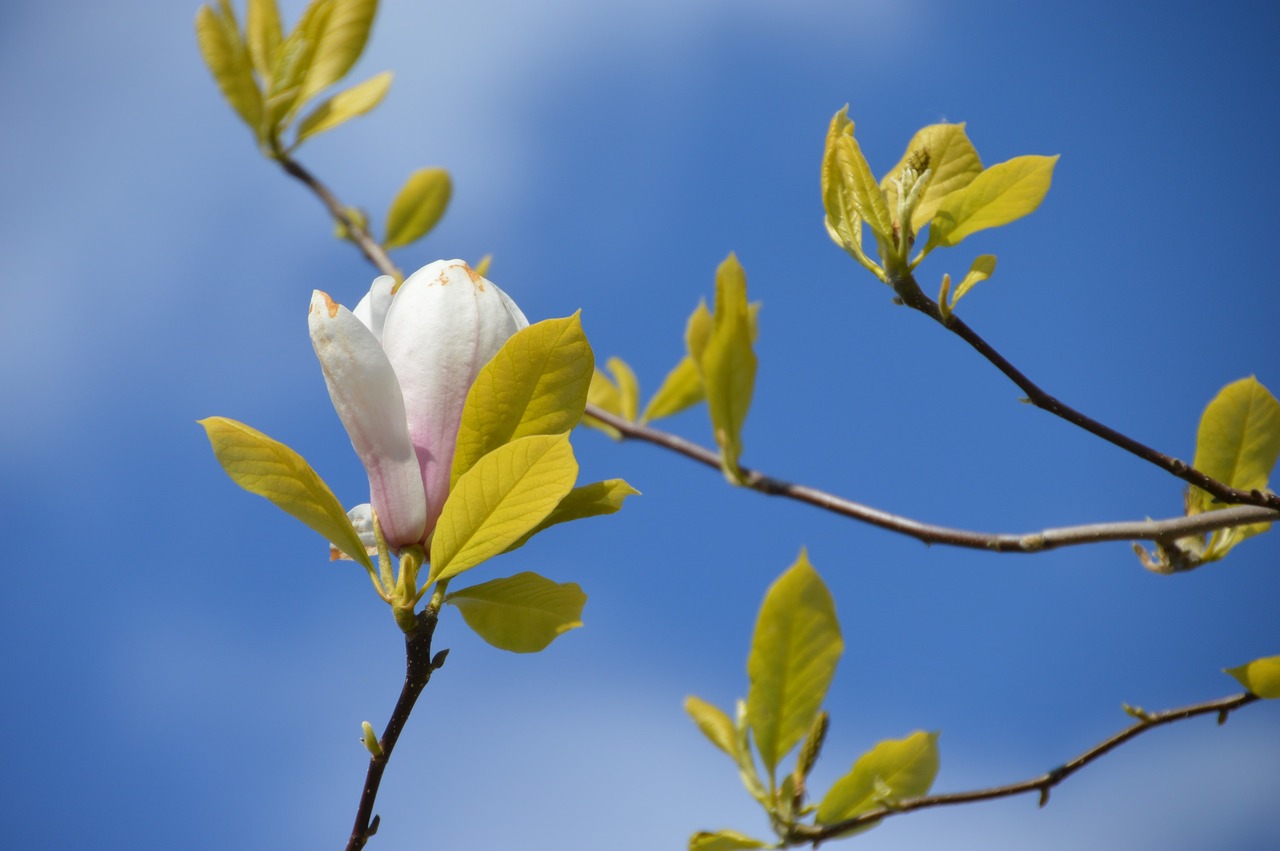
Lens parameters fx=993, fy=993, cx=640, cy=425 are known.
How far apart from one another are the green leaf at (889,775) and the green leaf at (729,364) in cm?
31

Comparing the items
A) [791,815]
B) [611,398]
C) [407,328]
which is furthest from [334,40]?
[791,815]

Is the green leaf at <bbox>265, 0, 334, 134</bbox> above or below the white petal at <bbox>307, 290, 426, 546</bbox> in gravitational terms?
above

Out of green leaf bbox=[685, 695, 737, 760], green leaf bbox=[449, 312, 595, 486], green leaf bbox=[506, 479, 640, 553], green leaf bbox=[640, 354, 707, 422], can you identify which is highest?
green leaf bbox=[640, 354, 707, 422]

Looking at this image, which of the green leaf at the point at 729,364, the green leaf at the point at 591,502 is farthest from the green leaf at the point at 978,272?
the green leaf at the point at 591,502

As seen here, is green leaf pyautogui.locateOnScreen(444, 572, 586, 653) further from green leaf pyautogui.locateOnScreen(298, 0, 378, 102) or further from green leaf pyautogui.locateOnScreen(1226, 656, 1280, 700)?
green leaf pyautogui.locateOnScreen(298, 0, 378, 102)

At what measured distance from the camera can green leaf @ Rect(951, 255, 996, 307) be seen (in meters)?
0.66

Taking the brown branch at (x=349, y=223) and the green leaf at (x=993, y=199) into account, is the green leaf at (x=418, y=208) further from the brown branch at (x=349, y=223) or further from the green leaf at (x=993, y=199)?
the green leaf at (x=993, y=199)

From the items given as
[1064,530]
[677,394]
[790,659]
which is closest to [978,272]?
[1064,530]

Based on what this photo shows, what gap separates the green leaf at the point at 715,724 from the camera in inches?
24.4

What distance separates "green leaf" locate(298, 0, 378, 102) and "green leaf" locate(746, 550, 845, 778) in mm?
800

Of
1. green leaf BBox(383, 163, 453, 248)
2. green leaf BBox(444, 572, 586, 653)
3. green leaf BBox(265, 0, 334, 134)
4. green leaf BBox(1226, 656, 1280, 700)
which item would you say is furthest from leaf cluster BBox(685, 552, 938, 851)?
green leaf BBox(383, 163, 453, 248)

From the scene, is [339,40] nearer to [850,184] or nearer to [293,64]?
[293,64]

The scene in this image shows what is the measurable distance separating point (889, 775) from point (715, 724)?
0.11m

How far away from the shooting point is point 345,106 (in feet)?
3.81
